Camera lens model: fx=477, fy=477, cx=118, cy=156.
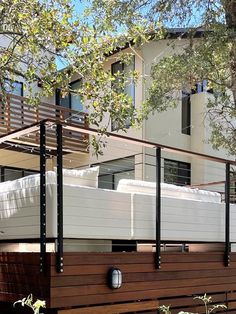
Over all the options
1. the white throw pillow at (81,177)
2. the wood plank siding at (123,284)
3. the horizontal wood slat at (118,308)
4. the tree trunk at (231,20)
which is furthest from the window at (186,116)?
the horizontal wood slat at (118,308)

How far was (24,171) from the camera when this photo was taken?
1273 cm

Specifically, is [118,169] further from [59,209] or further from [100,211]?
[59,209]

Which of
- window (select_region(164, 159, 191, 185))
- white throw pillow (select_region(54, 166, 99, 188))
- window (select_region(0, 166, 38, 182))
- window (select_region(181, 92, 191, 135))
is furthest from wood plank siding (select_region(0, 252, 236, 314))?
window (select_region(0, 166, 38, 182))

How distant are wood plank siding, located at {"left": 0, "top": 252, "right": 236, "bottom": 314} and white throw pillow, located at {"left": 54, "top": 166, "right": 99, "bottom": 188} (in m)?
0.75

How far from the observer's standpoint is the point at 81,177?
4.68 m

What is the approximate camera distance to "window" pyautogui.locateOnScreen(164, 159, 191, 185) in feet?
38.2

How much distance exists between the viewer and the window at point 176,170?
459 inches

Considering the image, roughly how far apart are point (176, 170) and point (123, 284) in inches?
299

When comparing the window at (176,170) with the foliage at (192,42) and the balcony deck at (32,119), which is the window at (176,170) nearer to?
the balcony deck at (32,119)

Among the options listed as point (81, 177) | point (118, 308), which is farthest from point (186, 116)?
point (118, 308)

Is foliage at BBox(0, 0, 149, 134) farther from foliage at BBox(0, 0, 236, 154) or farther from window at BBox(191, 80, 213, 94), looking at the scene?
window at BBox(191, 80, 213, 94)

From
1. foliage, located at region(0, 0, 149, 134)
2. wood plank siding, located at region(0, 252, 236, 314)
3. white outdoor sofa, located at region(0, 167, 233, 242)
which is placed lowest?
wood plank siding, located at region(0, 252, 236, 314)

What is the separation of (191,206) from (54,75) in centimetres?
213

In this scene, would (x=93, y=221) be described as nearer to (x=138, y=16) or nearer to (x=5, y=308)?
(x=5, y=308)
